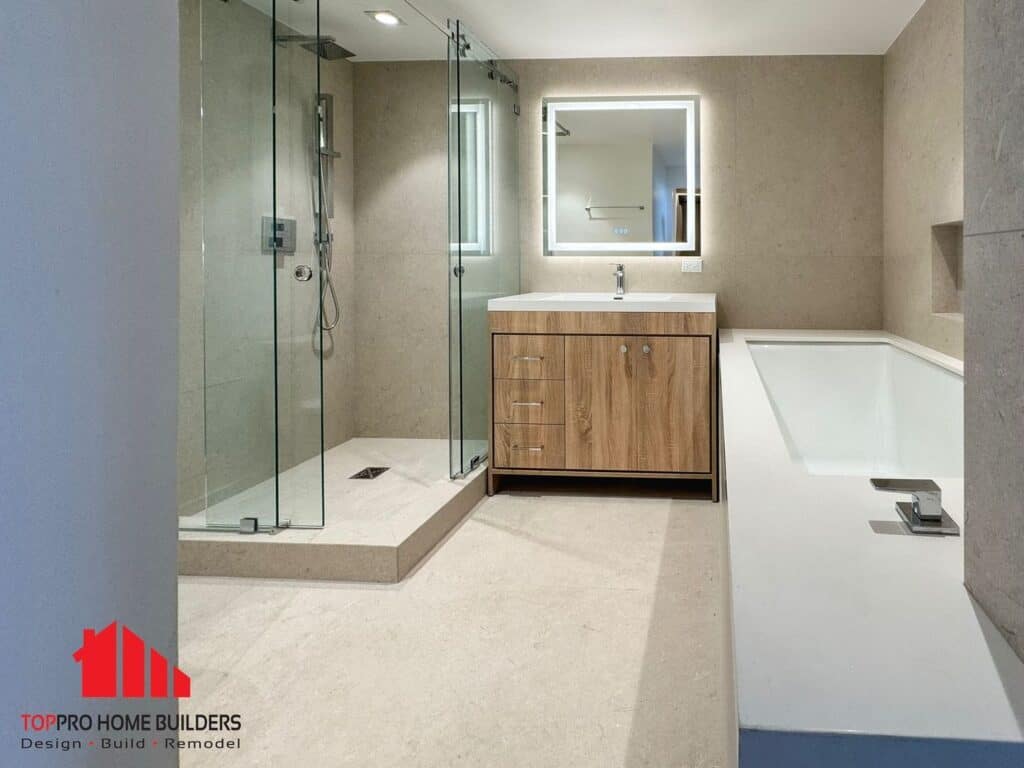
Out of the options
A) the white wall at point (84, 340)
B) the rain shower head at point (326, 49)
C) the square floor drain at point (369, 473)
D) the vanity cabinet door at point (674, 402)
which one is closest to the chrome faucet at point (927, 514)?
the white wall at point (84, 340)

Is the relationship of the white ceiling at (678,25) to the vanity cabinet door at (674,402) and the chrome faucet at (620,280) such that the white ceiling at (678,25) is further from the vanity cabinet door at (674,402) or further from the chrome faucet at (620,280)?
the vanity cabinet door at (674,402)

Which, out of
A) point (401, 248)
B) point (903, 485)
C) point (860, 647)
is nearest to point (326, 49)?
point (401, 248)

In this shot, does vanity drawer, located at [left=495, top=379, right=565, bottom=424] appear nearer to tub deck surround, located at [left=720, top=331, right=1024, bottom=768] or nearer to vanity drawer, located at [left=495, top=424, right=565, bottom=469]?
vanity drawer, located at [left=495, top=424, right=565, bottom=469]

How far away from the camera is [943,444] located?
124 inches

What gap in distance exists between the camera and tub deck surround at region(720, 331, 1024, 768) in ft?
2.51

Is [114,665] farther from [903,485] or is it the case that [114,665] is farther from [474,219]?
[474,219]

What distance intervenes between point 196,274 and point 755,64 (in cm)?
323

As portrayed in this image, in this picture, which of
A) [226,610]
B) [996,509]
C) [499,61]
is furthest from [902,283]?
[996,509]

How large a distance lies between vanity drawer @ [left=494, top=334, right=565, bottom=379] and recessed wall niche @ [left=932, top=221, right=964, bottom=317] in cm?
163

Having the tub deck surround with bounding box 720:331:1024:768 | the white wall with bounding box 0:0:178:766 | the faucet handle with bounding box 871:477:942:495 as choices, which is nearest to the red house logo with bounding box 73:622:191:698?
the white wall with bounding box 0:0:178:766

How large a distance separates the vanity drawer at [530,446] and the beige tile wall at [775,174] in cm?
123

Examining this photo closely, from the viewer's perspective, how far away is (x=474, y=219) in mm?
4203

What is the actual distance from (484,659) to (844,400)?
2.59 m

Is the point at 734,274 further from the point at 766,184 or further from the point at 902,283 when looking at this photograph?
the point at 902,283
